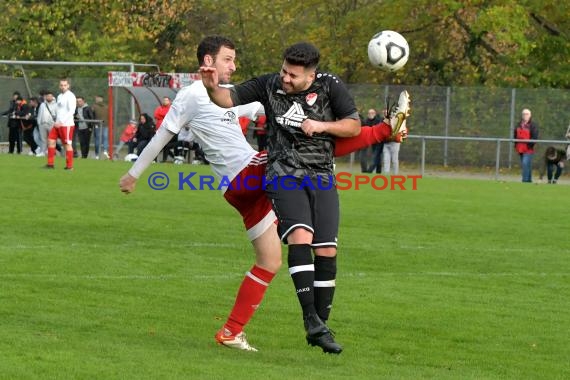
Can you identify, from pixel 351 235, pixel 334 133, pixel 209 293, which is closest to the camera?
pixel 334 133

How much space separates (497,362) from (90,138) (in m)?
30.7

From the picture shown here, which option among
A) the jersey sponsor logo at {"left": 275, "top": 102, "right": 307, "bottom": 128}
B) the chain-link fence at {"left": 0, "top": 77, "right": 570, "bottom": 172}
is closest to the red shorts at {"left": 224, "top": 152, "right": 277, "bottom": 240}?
the jersey sponsor logo at {"left": 275, "top": 102, "right": 307, "bottom": 128}

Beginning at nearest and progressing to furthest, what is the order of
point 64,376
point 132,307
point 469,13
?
point 64,376 < point 132,307 < point 469,13

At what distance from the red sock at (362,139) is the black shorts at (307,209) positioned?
258 millimetres

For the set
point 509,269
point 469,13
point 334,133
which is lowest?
point 509,269

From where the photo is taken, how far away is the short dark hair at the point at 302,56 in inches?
300

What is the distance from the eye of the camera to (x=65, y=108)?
2800cm

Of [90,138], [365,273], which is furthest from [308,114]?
[90,138]

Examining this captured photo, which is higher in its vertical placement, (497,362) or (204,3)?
(204,3)

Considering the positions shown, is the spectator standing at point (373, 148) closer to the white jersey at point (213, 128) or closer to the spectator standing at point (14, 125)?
the spectator standing at point (14, 125)

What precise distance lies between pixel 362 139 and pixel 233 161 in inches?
37.2

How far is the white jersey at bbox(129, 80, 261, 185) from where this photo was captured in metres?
8.41

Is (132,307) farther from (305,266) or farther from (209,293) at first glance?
(305,266)

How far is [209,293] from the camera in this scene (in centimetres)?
1051
